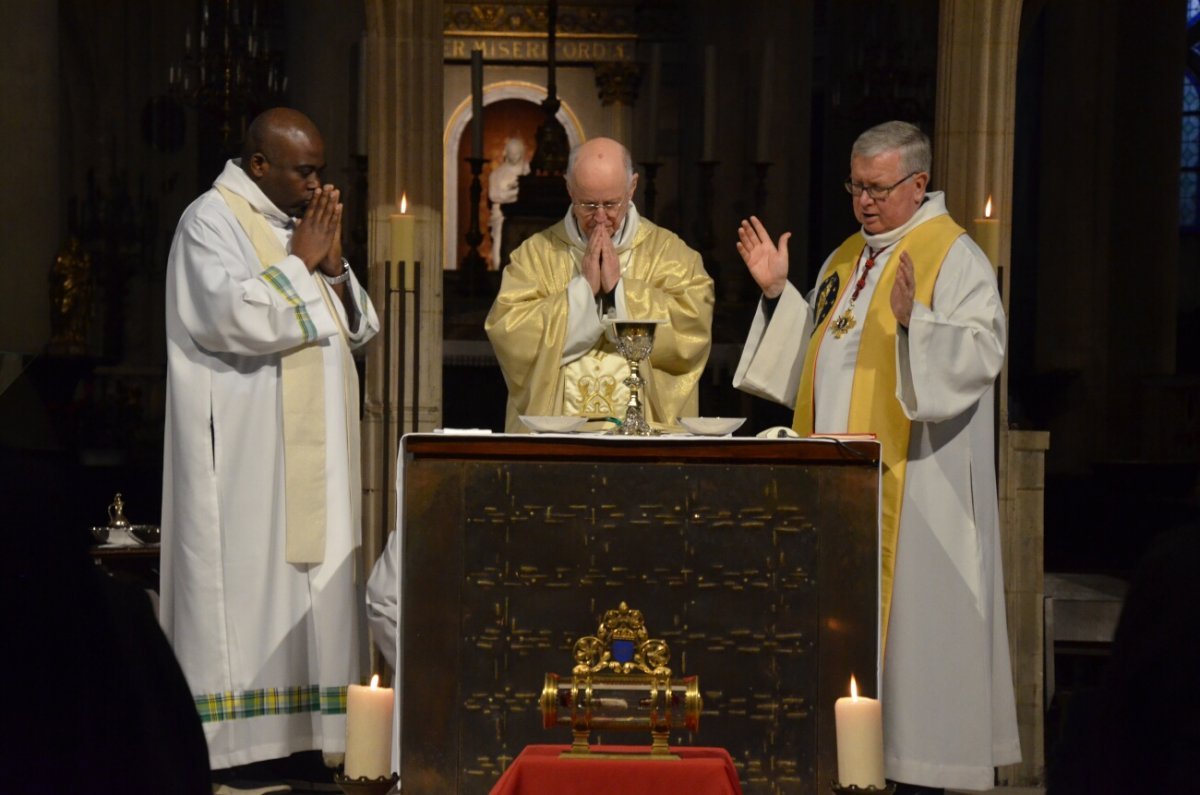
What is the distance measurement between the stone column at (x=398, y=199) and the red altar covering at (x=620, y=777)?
136 inches

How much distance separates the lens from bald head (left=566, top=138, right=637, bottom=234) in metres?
5.05

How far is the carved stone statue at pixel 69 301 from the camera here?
9.88 m

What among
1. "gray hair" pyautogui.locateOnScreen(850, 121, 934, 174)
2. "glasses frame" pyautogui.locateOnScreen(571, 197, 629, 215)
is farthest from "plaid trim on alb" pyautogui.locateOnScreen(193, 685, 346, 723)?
"gray hair" pyautogui.locateOnScreen(850, 121, 934, 174)

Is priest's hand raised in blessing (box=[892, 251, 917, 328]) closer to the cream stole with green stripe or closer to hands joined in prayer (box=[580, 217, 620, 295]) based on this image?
hands joined in prayer (box=[580, 217, 620, 295])

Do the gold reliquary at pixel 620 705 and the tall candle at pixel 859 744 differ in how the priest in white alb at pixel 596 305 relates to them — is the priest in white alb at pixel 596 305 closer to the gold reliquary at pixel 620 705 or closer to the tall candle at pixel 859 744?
the gold reliquary at pixel 620 705

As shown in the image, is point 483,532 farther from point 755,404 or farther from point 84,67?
point 84,67

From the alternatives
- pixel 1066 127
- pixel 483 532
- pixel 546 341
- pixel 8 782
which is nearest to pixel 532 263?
pixel 546 341

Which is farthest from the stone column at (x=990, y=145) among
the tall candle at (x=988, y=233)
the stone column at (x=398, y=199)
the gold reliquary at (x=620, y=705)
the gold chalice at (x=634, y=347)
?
the gold reliquary at (x=620, y=705)

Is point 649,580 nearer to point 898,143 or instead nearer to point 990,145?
point 898,143

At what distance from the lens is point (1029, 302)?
540 inches

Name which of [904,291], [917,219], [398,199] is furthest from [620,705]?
[398,199]

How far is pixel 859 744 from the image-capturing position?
262 cm

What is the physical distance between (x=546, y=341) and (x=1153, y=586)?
3.91 meters

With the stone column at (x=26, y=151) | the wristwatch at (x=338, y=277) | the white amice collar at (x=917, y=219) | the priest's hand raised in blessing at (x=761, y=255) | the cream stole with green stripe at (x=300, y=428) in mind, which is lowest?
the cream stole with green stripe at (x=300, y=428)
